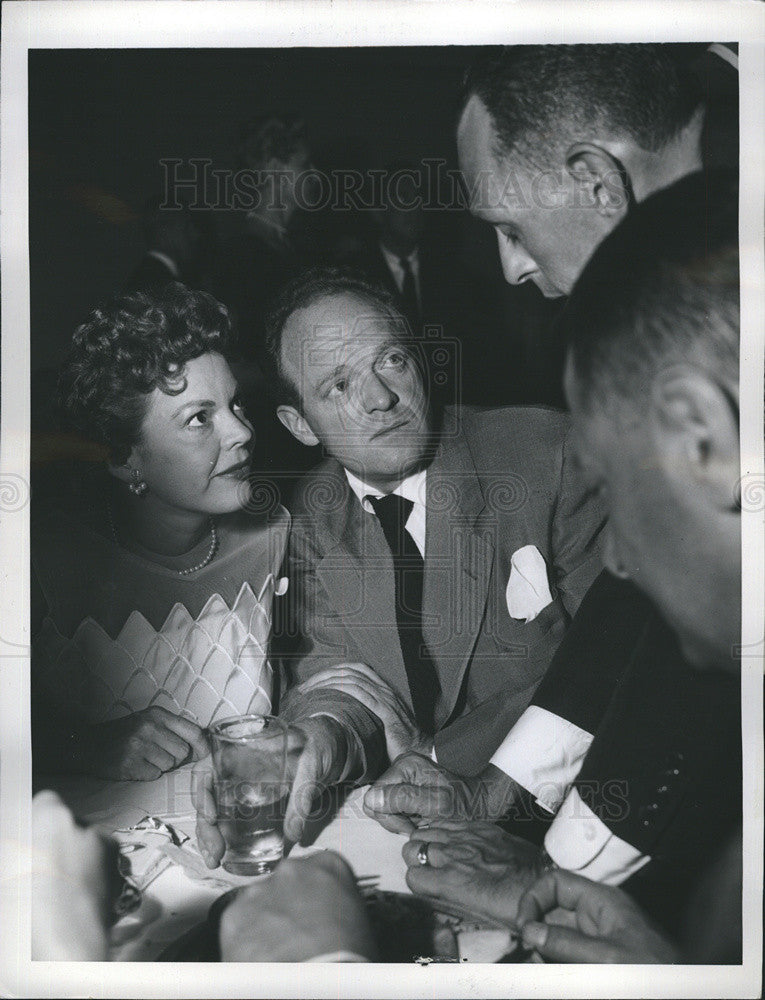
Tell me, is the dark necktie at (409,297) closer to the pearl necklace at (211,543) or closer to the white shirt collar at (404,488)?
the white shirt collar at (404,488)

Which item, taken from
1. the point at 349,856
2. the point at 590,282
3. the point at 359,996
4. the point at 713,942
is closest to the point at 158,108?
the point at 590,282

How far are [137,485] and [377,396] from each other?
44cm

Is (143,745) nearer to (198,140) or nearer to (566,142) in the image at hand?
(198,140)

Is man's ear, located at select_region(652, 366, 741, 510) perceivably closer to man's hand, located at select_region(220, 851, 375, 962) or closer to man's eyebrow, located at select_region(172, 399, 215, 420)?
man's eyebrow, located at select_region(172, 399, 215, 420)

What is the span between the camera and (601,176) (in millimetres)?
1679

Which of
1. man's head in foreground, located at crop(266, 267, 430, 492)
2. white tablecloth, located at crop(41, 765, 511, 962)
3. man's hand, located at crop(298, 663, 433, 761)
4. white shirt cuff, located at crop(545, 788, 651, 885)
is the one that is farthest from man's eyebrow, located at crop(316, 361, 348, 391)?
white shirt cuff, located at crop(545, 788, 651, 885)

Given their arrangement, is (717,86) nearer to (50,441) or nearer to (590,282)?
(590,282)

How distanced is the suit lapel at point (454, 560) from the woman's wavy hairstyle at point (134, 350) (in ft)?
1.41

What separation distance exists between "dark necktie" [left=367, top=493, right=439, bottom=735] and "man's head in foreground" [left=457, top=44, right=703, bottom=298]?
444 millimetres

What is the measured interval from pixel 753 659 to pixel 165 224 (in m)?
1.26

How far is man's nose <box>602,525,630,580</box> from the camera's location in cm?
170

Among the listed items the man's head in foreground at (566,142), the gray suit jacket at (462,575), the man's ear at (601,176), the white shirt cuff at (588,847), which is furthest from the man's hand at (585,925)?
the man's ear at (601,176)

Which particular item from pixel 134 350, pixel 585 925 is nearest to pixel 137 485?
pixel 134 350

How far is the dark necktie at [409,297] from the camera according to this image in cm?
170
